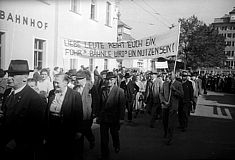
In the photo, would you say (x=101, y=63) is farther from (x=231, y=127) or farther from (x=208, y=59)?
(x=208, y=59)

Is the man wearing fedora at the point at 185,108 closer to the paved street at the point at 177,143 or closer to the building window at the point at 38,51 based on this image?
the paved street at the point at 177,143

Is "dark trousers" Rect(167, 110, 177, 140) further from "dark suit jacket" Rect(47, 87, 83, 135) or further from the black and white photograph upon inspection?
"dark suit jacket" Rect(47, 87, 83, 135)

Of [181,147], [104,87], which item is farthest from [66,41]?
[181,147]

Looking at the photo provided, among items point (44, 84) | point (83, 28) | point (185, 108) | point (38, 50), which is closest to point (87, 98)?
point (44, 84)

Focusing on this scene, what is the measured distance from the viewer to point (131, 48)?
6.19 metres

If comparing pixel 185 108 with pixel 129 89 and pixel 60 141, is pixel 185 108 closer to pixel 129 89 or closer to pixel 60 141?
pixel 129 89

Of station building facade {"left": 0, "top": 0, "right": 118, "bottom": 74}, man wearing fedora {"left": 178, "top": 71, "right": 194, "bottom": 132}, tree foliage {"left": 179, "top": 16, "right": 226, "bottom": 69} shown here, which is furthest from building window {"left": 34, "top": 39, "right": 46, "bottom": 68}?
tree foliage {"left": 179, "top": 16, "right": 226, "bottom": 69}

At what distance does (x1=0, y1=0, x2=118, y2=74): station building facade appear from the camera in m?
6.33

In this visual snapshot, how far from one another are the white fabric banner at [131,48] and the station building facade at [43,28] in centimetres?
34

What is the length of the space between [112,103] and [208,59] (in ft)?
66.5

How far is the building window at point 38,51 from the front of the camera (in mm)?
8835

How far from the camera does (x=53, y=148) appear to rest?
3.25m

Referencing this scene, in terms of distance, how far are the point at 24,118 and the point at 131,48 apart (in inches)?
153

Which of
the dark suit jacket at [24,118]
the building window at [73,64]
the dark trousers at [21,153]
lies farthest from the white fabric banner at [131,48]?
the building window at [73,64]
